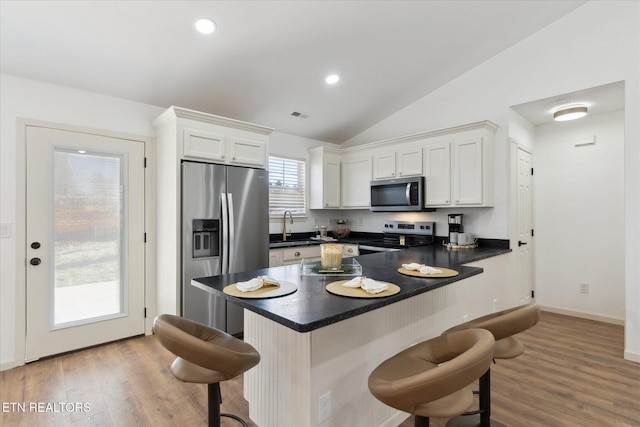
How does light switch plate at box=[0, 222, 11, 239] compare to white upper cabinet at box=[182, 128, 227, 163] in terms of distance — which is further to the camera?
white upper cabinet at box=[182, 128, 227, 163]

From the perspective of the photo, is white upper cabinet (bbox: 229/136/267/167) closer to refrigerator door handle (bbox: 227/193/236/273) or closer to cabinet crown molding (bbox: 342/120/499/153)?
refrigerator door handle (bbox: 227/193/236/273)

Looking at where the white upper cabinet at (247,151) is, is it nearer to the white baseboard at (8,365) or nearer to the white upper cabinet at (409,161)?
the white upper cabinet at (409,161)

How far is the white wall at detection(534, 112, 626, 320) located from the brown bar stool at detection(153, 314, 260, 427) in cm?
443

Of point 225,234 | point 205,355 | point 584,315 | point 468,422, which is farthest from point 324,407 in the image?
point 584,315

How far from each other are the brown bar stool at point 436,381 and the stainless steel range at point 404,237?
107 inches

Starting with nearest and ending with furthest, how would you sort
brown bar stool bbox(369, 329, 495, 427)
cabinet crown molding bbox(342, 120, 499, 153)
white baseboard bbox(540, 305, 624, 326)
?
brown bar stool bbox(369, 329, 495, 427)
cabinet crown molding bbox(342, 120, 499, 153)
white baseboard bbox(540, 305, 624, 326)

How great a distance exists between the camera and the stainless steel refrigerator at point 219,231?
3.15m

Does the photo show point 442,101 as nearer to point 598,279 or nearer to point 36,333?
point 598,279

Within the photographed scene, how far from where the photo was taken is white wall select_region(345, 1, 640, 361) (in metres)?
2.89

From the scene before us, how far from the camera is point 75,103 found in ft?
10.0

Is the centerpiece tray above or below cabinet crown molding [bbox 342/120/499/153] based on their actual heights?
below

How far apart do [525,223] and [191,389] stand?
4155 mm

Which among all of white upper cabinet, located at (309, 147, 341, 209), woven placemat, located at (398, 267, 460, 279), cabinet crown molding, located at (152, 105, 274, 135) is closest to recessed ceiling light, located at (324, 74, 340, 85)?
cabinet crown molding, located at (152, 105, 274, 135)

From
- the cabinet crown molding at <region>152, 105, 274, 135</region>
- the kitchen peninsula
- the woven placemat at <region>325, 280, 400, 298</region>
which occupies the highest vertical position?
the cabinet crown molding at <region>152, 105, 274, 135</region>
